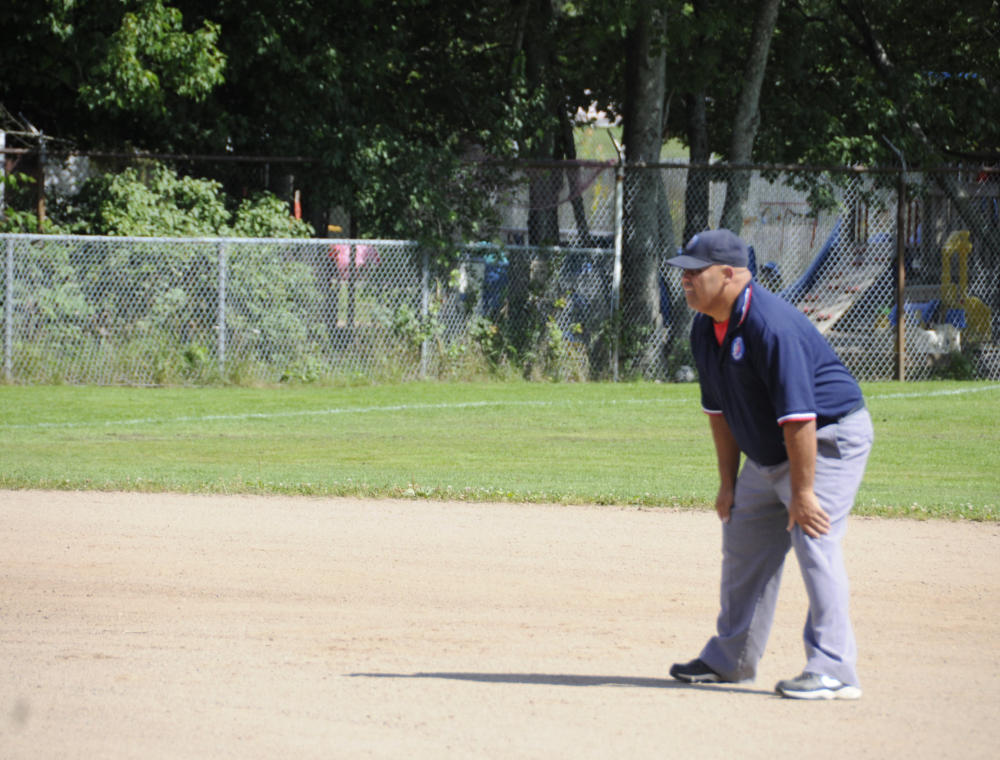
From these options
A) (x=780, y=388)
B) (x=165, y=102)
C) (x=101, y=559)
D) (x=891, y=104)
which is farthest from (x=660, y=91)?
(x=780, y=388)

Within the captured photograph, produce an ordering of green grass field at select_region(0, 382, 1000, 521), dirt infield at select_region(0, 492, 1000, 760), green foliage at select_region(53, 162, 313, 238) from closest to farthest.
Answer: dirt infield at select_region(0, 492, 1000, 760), green grass field at select_region(0, 382, 1000, 521), green foliage at select_region(53, 162, 313, 238)

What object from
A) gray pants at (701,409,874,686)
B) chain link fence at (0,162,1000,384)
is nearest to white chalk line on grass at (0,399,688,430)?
chain link fence at (0,162,1000,384)

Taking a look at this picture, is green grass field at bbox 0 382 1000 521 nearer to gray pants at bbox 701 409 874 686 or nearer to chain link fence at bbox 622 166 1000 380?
chain link fence at bbox 622 166 1000 380

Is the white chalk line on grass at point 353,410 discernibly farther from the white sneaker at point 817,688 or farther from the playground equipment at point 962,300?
the white sneaker at point 817,688

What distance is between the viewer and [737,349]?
4344 mm

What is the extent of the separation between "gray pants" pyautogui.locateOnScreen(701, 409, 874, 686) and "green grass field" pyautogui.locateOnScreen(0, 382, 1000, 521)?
12.2 ft

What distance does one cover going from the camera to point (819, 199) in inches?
653

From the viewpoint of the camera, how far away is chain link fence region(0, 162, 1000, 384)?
14.6 m

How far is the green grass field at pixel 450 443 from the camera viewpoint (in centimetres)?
894

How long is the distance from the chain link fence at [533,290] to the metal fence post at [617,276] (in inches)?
1.0

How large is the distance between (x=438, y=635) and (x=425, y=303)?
10119 millimetres

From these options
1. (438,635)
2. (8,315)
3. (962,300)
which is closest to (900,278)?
(962,300)

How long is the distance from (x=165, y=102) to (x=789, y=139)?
30.4 ft

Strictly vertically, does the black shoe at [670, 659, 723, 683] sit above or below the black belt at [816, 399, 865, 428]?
below
